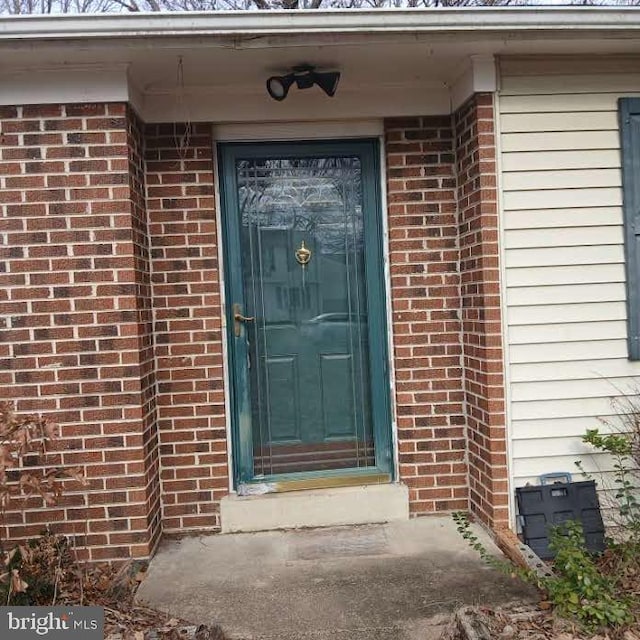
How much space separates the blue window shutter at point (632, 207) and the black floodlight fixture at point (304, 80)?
1686mm

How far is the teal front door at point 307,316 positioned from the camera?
369 centimetres

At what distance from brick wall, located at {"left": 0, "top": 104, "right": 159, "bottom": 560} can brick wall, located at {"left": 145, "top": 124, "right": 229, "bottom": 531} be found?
0.39 m

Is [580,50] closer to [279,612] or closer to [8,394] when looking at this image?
[279,612]

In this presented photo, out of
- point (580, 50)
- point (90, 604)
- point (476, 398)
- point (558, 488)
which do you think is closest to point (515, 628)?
point (558, 488)

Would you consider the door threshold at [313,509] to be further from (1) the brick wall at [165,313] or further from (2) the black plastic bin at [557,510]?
(2) the black plastic bin at [557,510]

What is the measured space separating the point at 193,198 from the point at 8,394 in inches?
59.8

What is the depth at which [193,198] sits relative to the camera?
3.57m

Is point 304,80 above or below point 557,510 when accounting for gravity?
above

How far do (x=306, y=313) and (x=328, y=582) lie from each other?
1.60 m

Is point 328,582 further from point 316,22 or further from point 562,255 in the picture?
point 316,22

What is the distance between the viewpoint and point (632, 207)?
337 centimetres

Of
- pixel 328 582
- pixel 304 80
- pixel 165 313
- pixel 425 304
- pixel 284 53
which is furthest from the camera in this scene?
pixel 425 304

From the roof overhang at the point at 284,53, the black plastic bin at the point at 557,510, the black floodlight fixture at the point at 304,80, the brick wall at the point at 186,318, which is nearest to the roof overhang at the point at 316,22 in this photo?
the roof overhang at the point at 284,53

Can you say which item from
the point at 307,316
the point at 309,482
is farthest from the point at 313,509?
the point at 307,316
